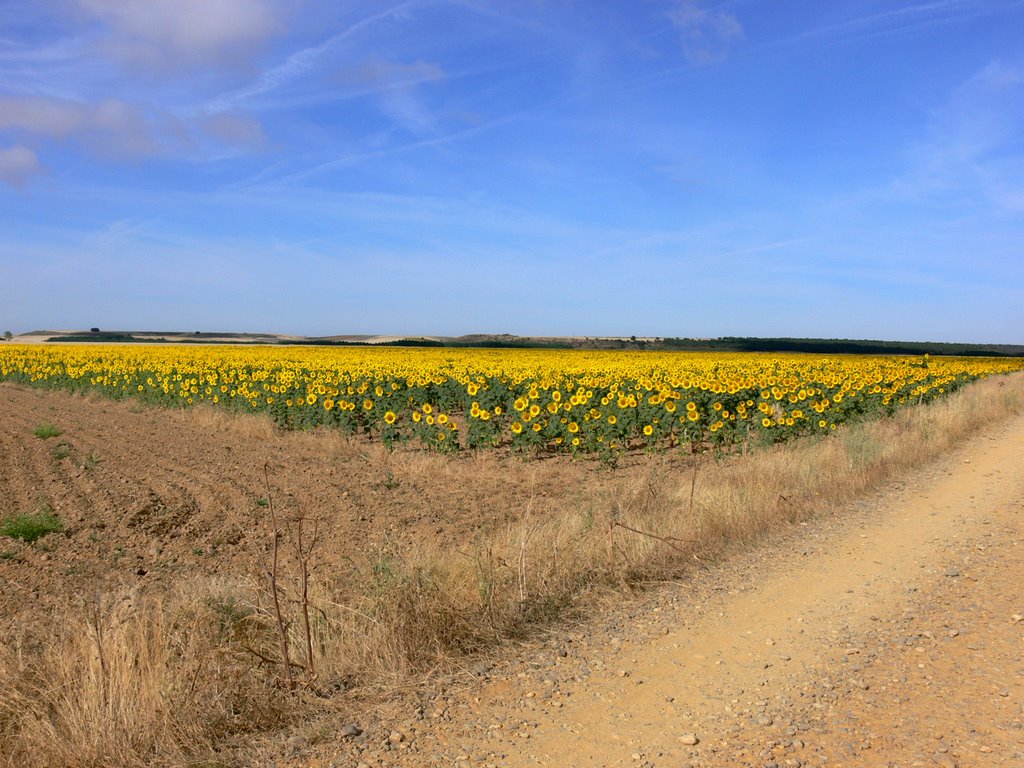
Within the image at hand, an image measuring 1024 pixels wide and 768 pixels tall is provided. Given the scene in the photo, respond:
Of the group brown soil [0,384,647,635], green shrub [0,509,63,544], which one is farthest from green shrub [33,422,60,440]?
green shrub [0,509,63,544]

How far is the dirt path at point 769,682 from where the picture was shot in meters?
4.08

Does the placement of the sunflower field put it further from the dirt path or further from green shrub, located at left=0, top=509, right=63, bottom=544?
the dirt path

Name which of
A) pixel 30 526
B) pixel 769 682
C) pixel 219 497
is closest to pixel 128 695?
pixel 769 682

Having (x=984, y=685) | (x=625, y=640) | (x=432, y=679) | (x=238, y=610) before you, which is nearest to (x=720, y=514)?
(x=625, y=640)

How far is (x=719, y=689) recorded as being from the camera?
4.77m

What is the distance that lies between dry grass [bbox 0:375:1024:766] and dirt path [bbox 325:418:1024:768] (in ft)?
1.51

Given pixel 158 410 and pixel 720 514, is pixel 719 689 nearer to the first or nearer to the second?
pixel 720 514

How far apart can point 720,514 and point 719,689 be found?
12.9ft

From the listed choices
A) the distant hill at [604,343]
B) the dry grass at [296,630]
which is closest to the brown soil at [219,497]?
the dry grass at [296,630]

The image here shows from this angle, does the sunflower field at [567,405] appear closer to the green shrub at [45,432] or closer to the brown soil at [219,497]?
the brown soil at [219,497]

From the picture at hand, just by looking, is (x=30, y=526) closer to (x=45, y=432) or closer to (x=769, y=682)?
(x=769, y=682)

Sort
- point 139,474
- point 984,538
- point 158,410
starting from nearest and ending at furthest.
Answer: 1. point 984,538
2. point 139,474
3. point 158,410

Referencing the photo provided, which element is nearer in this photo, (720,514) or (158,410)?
(720,514)

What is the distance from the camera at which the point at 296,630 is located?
5402 millimetres
